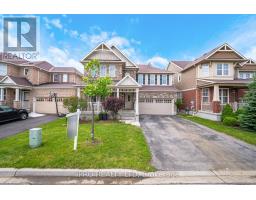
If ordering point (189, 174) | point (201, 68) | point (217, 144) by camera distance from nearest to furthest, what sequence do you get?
point (189, 174) < point (217, 144) < point (201, 68)

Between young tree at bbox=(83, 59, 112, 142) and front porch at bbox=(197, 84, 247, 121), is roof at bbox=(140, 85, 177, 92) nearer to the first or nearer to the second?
front porch at bbox=(197, 84, 247, 121)

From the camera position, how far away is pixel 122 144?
7.02m

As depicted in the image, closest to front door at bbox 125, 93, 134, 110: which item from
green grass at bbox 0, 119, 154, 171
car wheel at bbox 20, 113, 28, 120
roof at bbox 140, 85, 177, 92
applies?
roof at bbox 140, 85, 177, 92

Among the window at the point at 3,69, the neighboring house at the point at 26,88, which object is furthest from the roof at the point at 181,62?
the window at the point at 3,69

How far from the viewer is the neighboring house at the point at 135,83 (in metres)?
17.9

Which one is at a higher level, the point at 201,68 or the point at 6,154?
the point at 201,68

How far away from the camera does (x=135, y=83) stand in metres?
16.8

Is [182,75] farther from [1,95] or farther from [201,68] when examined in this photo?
[1,95]

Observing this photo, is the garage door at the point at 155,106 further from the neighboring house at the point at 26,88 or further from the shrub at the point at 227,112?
the neighboring house at the point at 26,88

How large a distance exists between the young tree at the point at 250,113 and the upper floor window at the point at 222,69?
20.0 ft
